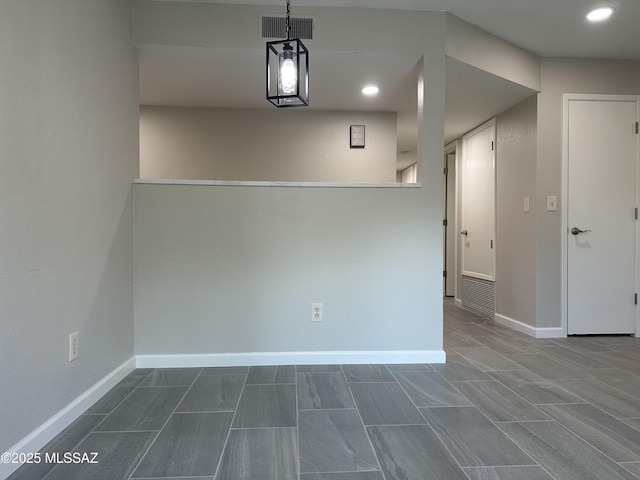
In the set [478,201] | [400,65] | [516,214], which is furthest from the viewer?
[478,201]

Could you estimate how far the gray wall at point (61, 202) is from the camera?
1.29 metres

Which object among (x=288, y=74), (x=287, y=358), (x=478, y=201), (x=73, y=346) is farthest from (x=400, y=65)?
(x=73, y=346)

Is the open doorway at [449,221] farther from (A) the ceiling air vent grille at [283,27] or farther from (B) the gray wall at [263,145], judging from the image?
(A) the ceiling air vent grille at [283,27]

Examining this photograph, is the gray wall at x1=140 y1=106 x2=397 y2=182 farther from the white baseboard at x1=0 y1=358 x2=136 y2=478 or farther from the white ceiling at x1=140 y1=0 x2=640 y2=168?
the white baseboard at x1=0 y1=358 x2=136 y2=478

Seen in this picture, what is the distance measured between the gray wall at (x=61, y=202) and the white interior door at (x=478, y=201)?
3335 millimetres

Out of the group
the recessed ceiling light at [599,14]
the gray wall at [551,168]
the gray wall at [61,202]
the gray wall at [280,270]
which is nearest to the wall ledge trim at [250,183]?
the gray wall at [280,270]

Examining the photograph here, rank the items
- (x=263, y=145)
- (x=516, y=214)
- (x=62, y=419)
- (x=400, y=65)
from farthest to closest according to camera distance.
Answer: (x=263, y=145), (x=516, y=214), (x=400, y=65), (x=62, y=419)

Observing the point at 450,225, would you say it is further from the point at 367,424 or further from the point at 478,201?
the point at 367,424

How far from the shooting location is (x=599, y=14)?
246 cm

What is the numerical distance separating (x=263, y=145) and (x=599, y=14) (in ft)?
9.27

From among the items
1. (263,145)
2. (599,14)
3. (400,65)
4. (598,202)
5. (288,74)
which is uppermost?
(599,14)

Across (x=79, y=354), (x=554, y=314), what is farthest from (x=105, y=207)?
(x=554, y=314)

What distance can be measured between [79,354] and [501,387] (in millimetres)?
2192

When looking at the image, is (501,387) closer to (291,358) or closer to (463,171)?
(291,358)
